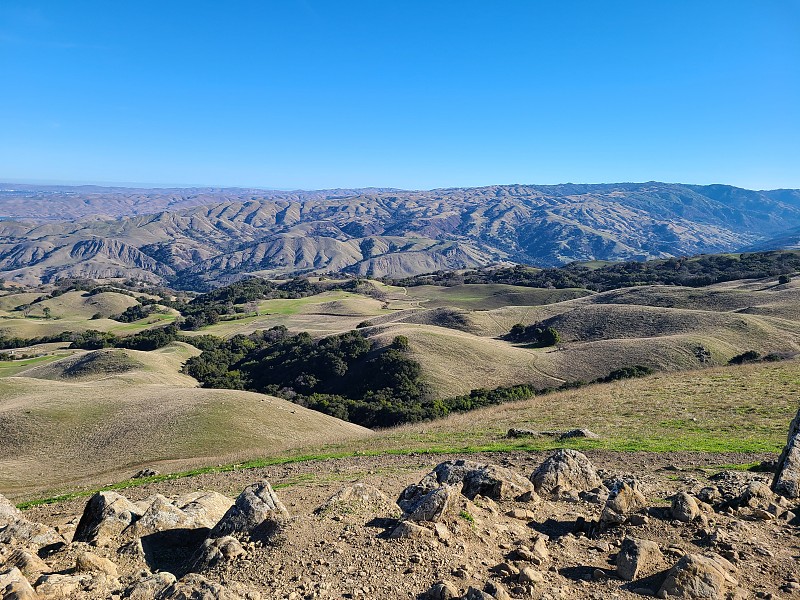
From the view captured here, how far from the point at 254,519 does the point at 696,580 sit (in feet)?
22.9

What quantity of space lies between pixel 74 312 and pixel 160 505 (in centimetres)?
13862

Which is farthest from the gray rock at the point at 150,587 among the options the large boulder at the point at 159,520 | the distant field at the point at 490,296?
the distant field at the point at 490,296

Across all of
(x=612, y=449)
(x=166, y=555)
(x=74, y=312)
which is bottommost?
(x=74, y=312)

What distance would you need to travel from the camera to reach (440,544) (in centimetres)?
804

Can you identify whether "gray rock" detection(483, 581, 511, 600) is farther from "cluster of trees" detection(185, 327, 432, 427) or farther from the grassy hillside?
"cluster of trees" detection(185, 327, 432, 427)

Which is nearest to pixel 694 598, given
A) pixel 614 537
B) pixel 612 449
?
pixel 614 537

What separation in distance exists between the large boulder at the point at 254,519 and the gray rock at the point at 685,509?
711 cm

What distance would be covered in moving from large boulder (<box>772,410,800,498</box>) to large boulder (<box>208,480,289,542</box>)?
10.0 m

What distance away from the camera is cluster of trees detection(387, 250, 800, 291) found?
11019 cm

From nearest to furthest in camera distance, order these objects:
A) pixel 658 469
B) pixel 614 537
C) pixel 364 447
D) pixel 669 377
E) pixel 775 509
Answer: pixel 614 537
pixel 775 509
pixel 658 469
pixel 364 447
pixel 669 377

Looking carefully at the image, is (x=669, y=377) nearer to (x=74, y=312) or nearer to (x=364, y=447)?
(x=364, y=447)

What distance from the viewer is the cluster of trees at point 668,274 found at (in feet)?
362

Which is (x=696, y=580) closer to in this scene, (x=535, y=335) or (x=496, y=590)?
(x=496, y=590)

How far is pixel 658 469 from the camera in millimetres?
14117
